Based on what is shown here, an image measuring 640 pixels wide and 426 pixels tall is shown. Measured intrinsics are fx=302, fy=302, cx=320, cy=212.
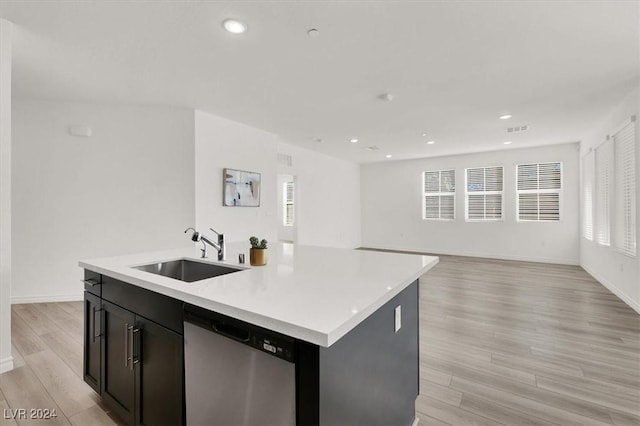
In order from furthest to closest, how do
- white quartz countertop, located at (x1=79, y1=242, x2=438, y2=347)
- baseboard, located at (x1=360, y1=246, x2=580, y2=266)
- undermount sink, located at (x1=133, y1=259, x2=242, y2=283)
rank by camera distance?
baseboard, located at (x1=360, y1=246, x2=580, y2=266) → undermount sink, located at (x1=133, y1=259, x2=242, y2=283) → white quartz countertop, located at (x1=79, y1=242, x2=438, y2=347)

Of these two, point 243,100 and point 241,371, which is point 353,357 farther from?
point 243,100

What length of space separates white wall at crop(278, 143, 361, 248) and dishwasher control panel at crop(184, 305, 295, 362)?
218 inches

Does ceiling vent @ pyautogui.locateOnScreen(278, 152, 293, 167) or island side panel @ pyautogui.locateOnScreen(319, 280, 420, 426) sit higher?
ceiling vent @ pyautogui.locateOnScreen(278, 152, 293, 167)

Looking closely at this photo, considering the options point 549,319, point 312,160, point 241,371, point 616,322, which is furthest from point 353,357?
point 312,160

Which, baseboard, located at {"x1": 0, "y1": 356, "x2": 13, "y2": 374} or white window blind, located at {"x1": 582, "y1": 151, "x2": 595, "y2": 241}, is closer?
baseboard, located at {"x1": 0, "y1": 356, "x2": 13, "y2": 374}

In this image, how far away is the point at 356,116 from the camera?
457cm

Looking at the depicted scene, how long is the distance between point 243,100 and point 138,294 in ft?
10.0

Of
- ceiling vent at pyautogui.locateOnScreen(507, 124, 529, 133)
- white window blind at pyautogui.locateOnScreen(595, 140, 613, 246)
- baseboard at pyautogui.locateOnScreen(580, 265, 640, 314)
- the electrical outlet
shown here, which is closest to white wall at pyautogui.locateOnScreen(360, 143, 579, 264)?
baseboard at pyautogui.locateOnScreen(580, 265, 640, 314)

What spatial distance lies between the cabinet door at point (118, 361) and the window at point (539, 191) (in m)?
8.10

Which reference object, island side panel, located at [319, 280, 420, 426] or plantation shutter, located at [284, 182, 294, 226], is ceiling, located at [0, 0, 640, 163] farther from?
plantation shutter, located at [284, 182, 294, 226]

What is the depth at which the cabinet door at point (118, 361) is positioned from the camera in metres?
1.56

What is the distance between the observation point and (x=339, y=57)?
2.79 meters

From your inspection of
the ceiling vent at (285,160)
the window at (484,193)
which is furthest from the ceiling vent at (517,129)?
the ceiling vent at (285,160)

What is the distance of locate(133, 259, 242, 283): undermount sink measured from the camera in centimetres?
188
